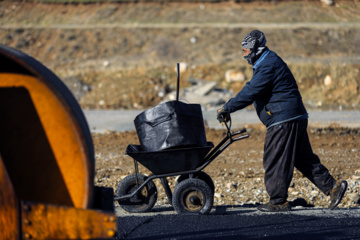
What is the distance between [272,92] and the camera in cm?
538

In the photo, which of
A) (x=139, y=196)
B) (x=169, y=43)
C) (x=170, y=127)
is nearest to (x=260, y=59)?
(x=170, y=127)

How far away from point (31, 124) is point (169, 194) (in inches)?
115

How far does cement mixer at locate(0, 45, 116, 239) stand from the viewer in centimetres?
273

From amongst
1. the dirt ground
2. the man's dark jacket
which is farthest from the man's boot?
the dirt ground

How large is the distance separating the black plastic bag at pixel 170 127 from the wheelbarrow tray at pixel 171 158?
69 millimetres

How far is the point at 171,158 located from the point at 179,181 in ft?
2.05

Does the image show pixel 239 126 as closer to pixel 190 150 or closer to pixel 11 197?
pixel 190 150

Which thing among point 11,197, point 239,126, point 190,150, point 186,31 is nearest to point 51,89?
point 11,197

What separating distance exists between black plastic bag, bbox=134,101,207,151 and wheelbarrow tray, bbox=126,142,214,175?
7 cm

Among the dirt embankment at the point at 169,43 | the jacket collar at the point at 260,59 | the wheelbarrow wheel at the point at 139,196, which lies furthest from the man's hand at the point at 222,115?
the dirt embankment at the point at 169,43

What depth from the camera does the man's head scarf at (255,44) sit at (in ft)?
17.4

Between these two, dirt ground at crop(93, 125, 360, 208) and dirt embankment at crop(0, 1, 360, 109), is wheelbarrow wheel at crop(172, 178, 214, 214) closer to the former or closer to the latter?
dirt ground at crop(93, 125, 360, 208)

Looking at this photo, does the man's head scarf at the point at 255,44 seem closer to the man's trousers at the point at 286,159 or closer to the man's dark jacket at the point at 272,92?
the man's dark jacket at the point at 272,92

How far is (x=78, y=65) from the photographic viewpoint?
21.8m
